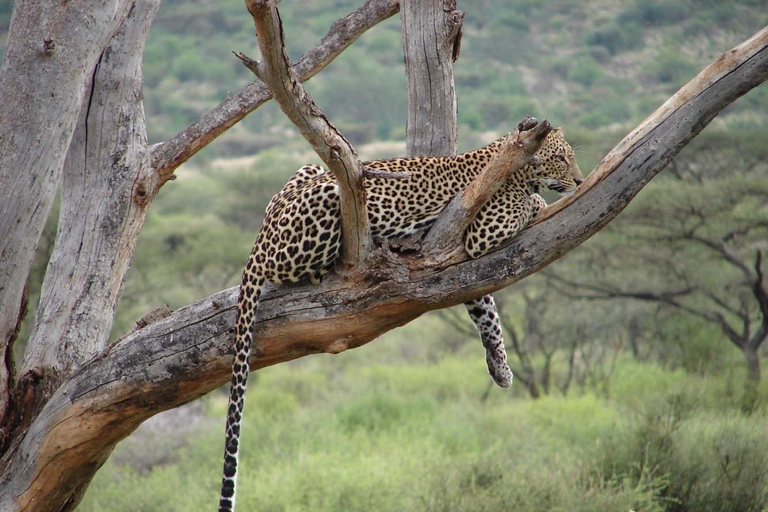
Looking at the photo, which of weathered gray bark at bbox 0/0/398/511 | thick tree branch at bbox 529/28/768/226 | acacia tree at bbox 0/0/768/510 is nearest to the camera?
thick tree branch at bbox 529/28/768/226

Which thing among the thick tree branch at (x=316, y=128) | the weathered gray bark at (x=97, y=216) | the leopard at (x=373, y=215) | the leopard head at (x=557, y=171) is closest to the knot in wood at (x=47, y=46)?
the weathered gray bark at (x=97, y=216)

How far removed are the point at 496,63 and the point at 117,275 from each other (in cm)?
4233

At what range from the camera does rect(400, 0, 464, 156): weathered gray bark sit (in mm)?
5395

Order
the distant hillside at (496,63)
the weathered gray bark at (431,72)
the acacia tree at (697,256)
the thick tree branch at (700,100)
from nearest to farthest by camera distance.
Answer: the thick tree branch at (700,100)
the weathered gray bark at (431,72)
the acacia tree at (697,256)
the distant hillside at (496,63)

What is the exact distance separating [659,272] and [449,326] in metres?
5.57

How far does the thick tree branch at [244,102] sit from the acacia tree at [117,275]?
1.24ft

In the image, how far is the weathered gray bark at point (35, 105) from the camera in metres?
4.32

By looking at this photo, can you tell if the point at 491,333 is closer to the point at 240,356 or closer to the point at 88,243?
the point at 240,356

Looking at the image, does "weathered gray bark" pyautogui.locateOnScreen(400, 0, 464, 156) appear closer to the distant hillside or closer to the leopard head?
the leopard head

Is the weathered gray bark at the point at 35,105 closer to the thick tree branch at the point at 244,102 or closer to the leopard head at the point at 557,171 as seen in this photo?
the thick tree branch at the point at 244,102

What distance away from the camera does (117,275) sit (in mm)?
5027

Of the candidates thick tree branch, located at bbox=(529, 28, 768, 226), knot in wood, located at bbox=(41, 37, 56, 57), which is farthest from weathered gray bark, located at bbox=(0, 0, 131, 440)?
thick tree branch, located at bbox=(529, 28, 768, 226)

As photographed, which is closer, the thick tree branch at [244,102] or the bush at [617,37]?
the thick tree branch at [244,102]

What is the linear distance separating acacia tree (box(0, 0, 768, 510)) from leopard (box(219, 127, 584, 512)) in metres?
0.10
